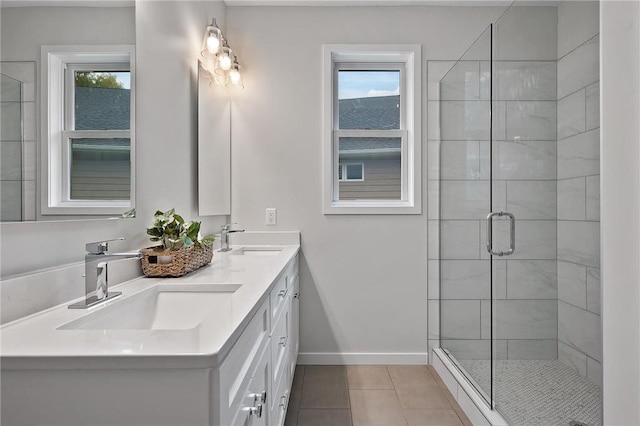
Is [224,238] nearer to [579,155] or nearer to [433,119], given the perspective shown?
[433,119]

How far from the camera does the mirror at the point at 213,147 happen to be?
2.16m

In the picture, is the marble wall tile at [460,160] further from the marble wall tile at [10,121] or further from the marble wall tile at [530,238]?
the marble wall tile at [10,121]

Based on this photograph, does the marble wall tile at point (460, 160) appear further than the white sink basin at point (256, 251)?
No

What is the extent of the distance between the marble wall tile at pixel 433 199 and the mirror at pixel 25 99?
7.20ft

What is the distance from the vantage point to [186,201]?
2021 mm

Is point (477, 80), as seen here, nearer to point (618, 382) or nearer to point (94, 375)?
point (618, 382)

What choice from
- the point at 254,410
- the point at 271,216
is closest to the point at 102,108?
the point at 254,410

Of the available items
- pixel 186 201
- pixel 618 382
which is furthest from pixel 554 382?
pixel 186 201

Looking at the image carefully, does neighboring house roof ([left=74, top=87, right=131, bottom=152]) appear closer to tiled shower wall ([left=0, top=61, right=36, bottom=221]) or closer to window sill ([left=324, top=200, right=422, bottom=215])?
tiled shower wall ([left=0, top=61, right=36, bottom=221])

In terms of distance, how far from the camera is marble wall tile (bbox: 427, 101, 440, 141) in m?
2.68

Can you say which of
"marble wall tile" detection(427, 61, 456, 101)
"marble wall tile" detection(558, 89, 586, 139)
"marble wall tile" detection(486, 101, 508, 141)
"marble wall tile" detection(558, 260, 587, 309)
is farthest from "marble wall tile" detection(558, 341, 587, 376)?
"marble wall tile" detection(427, 61, 456, 101)

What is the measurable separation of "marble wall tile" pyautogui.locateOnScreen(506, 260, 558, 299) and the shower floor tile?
0.30 metres

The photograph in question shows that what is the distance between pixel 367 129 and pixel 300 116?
0.52 meters

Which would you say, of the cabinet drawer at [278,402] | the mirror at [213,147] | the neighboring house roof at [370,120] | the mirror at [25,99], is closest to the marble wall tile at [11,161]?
the mirror at [25,99]
